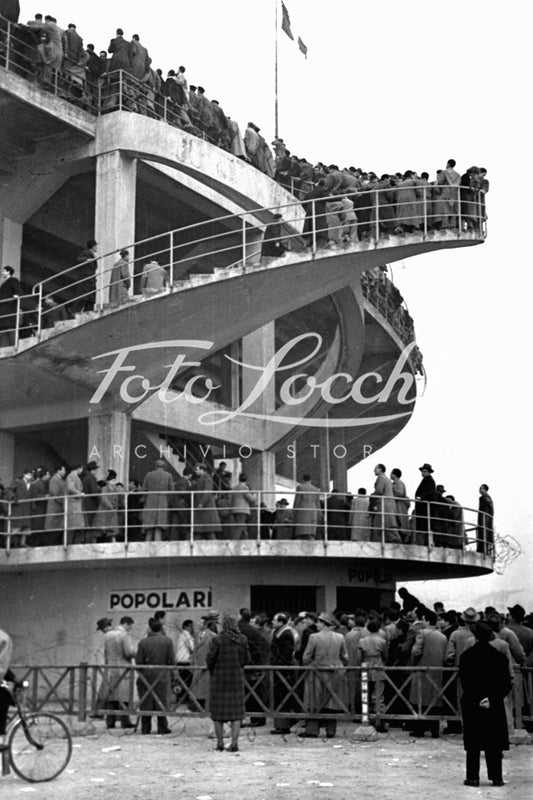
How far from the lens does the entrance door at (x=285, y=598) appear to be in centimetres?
2391

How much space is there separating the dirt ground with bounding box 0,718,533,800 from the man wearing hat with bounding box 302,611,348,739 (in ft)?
1.11

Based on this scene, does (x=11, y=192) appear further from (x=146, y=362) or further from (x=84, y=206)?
(x=146, y=362)

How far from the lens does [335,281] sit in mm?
24375

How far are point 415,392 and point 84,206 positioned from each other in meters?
13.7

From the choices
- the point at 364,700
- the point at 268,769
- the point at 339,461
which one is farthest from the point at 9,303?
the point at 339,461

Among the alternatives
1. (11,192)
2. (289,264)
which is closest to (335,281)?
(289,264)

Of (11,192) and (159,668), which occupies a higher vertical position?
(11,192)

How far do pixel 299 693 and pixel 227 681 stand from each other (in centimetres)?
241

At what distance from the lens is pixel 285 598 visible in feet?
79.0

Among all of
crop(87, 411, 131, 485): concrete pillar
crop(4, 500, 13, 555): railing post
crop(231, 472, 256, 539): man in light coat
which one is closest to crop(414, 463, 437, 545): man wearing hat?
crop(231, 472, 256, 539): man in light coat

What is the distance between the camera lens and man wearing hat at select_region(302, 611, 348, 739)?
15.8m

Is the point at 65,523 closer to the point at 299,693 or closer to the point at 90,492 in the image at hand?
the point at 90,492

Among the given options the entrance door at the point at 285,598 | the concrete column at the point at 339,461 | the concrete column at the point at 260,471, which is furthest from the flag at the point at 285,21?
the entrance door at the point at 285,598

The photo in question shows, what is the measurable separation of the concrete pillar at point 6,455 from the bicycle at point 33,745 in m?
15.8
